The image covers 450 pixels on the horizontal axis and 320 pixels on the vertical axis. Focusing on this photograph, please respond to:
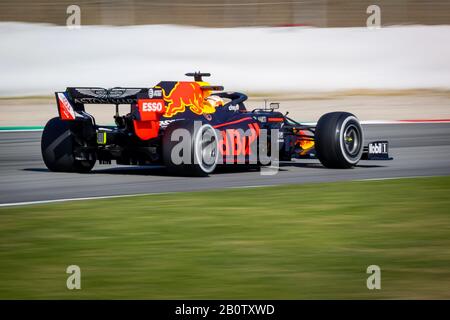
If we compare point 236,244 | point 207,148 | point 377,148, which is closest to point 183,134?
point 207,148

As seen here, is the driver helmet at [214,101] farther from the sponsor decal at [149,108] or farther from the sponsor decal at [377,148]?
the sponsor decal at [377,148]

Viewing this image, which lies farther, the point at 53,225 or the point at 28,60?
the point at 28,60

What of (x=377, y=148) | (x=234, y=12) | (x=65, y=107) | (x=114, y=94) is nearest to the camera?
(x=114, y=94)

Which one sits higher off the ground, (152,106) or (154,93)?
(154,93)

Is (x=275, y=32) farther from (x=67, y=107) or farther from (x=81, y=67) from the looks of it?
(x=67, y=107)

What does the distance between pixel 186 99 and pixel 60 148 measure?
77.9 inches

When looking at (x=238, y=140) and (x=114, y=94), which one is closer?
(x=114, y=94)

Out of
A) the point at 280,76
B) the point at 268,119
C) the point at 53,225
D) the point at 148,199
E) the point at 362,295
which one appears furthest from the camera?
the point at 280,76

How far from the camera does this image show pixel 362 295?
24.0 ft

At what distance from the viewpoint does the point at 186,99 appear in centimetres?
1421

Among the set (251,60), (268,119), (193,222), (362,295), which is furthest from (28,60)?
(362,295)

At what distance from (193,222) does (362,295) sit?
11.3 feet

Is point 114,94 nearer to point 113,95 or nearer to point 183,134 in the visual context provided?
point 113,95

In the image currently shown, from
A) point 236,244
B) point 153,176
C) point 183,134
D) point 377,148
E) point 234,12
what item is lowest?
point 236,244
